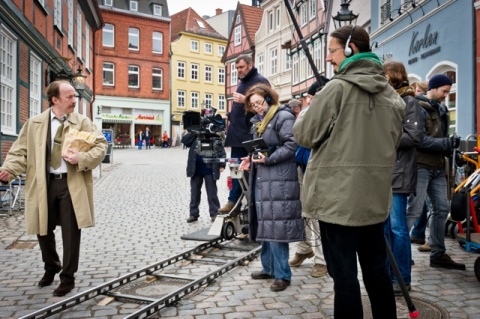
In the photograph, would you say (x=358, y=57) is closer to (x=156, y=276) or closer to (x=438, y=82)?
(x=438, y=82)

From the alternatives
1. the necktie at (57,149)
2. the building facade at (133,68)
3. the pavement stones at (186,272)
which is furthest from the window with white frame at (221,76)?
the necktie at (57,149)

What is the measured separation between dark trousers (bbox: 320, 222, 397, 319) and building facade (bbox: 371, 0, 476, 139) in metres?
10.1

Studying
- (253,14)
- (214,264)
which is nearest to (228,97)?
(253,14)

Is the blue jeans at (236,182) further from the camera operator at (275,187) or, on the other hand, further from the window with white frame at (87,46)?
the window with white frame at (87,46)

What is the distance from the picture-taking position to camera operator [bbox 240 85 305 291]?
16.0 feet

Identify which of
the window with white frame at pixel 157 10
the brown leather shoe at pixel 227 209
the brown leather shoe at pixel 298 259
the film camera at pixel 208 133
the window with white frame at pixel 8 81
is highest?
the window with white frame at pixel 157 10

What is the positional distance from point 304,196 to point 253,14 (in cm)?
4477

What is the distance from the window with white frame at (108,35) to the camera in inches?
1944

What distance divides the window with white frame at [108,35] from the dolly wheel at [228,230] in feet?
149

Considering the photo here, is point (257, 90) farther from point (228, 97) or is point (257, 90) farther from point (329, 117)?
point (228, 97)

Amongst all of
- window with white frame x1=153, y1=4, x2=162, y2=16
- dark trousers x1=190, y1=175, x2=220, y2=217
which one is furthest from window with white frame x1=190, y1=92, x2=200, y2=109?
dark trousers x1=190, y1=175, x2=220, y2=217

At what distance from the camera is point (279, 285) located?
5.00 meters

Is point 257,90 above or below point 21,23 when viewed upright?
below

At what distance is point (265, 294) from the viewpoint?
16.1 ft
